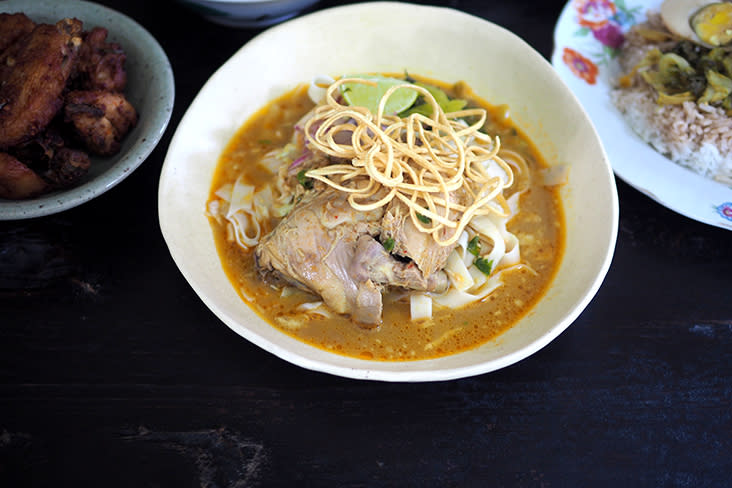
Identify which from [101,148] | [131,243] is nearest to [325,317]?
[131,243]

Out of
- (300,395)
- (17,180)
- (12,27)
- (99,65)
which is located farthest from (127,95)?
(300,395)

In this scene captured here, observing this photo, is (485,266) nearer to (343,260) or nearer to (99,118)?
(343,260)

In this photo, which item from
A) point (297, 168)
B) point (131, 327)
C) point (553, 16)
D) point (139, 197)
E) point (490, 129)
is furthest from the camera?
point (553, 16)

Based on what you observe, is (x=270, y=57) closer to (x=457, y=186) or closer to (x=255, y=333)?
(x=457, y=186)

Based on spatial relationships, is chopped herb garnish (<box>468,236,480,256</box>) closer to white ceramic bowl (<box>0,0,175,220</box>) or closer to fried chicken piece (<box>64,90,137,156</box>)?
white ceramic bowl (<box>0,0,175,220</box>)

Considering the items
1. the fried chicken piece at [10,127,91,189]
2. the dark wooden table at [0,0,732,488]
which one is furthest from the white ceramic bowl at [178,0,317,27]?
the dark wooden table at [0,0,732,488]

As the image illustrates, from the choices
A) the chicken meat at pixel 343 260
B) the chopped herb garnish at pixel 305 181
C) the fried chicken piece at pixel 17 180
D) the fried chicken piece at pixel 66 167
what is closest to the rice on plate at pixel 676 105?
the chicken meat at pixel 343 260
